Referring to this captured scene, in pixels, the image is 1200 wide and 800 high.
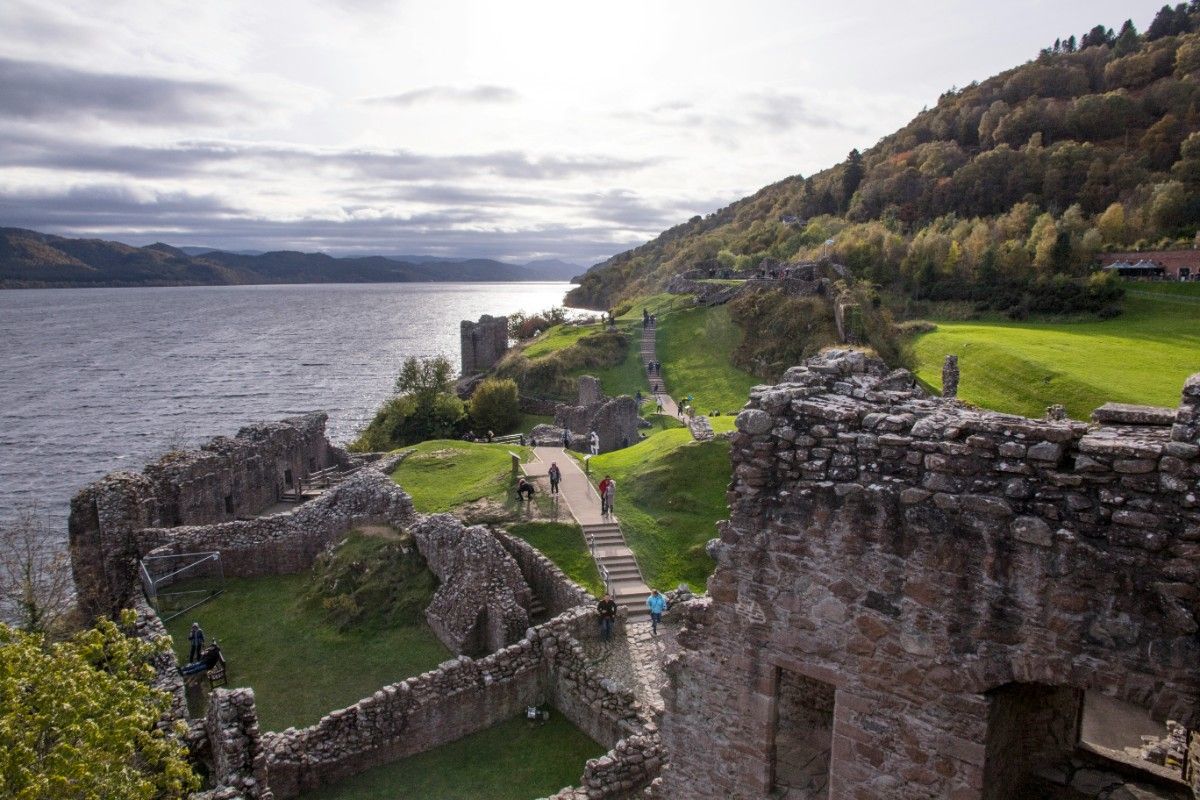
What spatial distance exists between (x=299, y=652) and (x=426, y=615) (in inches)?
142

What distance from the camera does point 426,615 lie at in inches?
853

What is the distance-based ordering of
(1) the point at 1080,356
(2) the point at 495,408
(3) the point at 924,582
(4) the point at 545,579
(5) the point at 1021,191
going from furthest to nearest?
1. (5) the point at 1021,191
2. (2) the point at 495,408
3. (1) the point at 1080,356
4. (4) the point at 545,579
5. (3) the point at 924,582

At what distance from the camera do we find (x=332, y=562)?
24.6 metres

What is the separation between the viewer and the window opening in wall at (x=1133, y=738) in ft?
31.6

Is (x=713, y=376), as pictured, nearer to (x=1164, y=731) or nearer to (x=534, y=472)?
(x=534, y=472)

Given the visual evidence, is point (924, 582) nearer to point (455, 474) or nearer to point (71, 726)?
point (71, 726)

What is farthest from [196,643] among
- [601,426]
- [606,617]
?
[601,426]

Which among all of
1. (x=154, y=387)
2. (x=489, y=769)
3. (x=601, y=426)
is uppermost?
(x=601, y=426)

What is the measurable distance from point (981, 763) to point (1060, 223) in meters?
81.5

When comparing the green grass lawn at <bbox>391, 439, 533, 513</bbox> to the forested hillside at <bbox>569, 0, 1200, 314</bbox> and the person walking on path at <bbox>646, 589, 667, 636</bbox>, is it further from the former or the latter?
the forested hillside at <bbox>569, 0, 1200, 314</bbox>

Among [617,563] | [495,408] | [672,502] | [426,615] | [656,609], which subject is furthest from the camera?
[495,408]

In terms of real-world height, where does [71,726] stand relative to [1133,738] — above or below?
above

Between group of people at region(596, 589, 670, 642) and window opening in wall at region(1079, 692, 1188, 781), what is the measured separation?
32.2ft

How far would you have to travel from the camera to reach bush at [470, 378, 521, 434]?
52650mm
